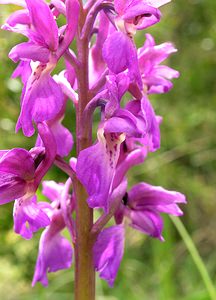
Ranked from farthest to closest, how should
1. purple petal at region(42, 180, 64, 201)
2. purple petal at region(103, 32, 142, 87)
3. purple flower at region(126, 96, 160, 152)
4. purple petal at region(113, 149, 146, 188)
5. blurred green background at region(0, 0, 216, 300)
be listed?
blurred green background at region(0, 0, 216, 300)
purple petal at region(42, 180, 64, 201)
purple petal at region(113, 149, 146, 188)
purple flower at region(126, 96, 160, 152)
purple petal at region(103, 32, 142, 87)

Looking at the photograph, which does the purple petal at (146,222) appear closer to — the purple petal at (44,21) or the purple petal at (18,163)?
the purple petal at (18,163)

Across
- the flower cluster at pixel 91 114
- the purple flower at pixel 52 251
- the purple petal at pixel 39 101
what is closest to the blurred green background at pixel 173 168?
the purple flower at pixel 52 251

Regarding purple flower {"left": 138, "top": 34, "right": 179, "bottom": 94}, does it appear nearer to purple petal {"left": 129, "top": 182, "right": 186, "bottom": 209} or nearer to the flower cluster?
the flower cluster

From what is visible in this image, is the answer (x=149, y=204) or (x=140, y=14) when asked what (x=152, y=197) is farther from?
(x=140, y=14)

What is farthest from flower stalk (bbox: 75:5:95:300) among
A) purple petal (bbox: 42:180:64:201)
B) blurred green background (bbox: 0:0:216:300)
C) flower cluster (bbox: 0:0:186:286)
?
blurred green background (bbox: 0:0:216:300)

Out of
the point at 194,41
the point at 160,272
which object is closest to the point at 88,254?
the point at 160,272

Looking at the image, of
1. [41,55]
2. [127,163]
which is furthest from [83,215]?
[41,55]

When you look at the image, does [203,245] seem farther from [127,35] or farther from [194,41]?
[127,35]
